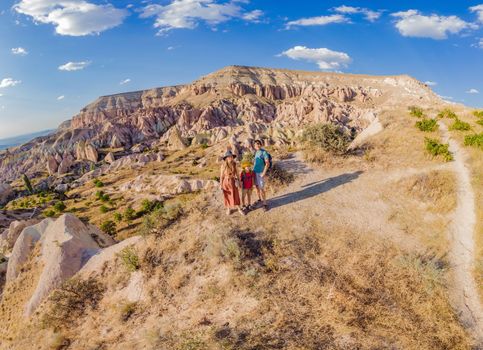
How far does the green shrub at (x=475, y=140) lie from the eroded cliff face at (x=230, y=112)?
101020 millimetres

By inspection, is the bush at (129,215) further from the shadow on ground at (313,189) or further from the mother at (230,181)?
the mother at (230,181)

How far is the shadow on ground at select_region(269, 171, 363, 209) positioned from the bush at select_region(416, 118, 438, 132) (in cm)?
671

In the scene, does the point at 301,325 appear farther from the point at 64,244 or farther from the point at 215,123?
the point at 215,123

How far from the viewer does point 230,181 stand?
34.9 ft

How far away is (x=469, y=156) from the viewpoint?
14.4m

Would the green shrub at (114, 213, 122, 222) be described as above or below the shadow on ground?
below

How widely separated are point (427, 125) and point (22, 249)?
23.8 m

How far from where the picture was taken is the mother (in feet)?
34.2

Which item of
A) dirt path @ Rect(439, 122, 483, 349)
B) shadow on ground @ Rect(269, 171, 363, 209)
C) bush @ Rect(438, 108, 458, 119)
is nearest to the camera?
dirt path @ Rect(439, 122, 483, 349)

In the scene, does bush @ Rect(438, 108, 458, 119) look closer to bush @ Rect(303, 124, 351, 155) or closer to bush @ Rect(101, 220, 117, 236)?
bush @ Rect(303, 124, 351, 155)

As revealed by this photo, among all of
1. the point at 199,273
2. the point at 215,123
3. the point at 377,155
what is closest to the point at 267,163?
the point at 199,273

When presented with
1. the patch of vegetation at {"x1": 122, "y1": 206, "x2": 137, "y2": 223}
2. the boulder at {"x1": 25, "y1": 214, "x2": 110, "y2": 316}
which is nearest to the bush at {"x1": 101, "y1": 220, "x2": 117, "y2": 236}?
the patch of vegetation at {"x1": 122, "y1": 206, "x2": 137, "y2": 223}

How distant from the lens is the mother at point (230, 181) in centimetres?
1044

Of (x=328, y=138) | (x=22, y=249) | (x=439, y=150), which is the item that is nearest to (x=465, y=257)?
(x=439, y=150)
